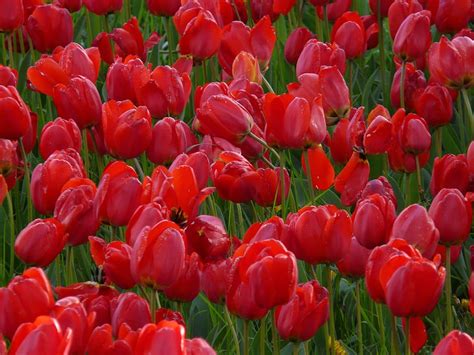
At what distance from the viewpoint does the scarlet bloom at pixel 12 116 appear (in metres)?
2.04

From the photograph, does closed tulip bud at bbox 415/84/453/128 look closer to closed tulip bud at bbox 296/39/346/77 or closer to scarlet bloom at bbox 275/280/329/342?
closed tulip bud at bbox 296/39/346/77

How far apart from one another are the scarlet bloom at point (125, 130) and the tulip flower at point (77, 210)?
0.74 feet

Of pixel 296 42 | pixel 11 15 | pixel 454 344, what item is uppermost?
pixel 454 344

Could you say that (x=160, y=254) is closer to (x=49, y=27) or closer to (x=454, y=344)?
(x=454, y=344)

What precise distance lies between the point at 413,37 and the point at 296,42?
412 mm

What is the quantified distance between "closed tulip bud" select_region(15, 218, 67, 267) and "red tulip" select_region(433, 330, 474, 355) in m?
0.64

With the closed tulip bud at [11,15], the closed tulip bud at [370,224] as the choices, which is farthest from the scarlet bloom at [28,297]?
the closed tulip bud at [11,15]

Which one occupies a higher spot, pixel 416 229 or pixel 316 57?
pixel 416 229

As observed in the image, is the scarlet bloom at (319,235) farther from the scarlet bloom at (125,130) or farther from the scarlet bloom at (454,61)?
the scarlet bloom at (454,61)

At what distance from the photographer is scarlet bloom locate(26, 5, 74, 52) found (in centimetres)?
276

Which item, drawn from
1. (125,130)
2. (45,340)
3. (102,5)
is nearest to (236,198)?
(125,130)

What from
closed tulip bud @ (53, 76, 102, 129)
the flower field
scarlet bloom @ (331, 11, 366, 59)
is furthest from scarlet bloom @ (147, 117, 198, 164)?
scarlet bloom @ (331, 11, 366, 59)

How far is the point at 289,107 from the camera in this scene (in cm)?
188

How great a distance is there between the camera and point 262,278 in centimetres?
140
